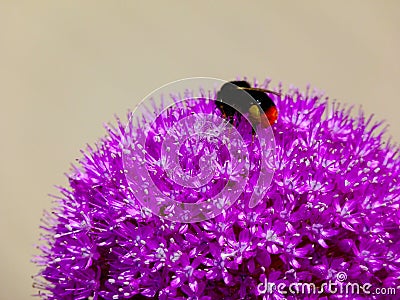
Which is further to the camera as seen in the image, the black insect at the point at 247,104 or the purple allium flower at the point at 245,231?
the black insect at the point at 247,104

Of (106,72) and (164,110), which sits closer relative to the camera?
(164,110)

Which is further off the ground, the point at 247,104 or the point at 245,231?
the point at 247,104

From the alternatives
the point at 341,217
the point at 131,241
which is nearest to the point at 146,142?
the point at 131,241

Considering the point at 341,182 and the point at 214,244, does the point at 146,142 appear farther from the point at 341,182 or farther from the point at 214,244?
the point at 341,182

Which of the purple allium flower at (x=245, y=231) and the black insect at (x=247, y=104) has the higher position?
the black insect at (x=247, y=104)

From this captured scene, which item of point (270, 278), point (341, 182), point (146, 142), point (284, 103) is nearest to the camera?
point (270, 278)

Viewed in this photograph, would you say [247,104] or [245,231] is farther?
[247,104]
